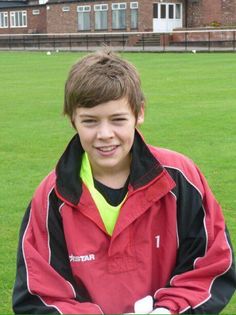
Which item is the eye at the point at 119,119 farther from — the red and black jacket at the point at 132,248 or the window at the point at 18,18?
the window at the point at 18,18

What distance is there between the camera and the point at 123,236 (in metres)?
2.95

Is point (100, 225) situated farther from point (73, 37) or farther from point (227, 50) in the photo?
point (73, 37)

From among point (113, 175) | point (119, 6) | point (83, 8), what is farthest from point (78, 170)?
point (83, 8)

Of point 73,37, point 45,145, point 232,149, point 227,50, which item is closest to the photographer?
point 232,149

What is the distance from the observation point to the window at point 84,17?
60.7 metres

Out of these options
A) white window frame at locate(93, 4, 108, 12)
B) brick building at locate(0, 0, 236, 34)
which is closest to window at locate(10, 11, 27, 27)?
brick building at locate(0, 0, 236, 34)

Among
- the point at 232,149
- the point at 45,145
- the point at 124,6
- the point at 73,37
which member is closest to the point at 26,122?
the point at 45,145

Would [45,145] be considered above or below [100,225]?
below

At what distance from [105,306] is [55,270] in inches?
10.2

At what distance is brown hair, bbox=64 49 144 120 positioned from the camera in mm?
2896

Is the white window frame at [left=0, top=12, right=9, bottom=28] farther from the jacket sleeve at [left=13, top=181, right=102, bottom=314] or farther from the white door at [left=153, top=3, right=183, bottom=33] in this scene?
the jacket sleeve at [left=13, top=181, right=102, bottom=314]

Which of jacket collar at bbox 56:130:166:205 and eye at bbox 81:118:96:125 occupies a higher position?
eye at bbox 81:118:96:125

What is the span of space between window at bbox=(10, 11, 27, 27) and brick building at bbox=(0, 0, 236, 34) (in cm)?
36

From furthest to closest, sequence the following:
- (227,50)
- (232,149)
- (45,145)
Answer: (227,50)
(45,145)
(232,149)
